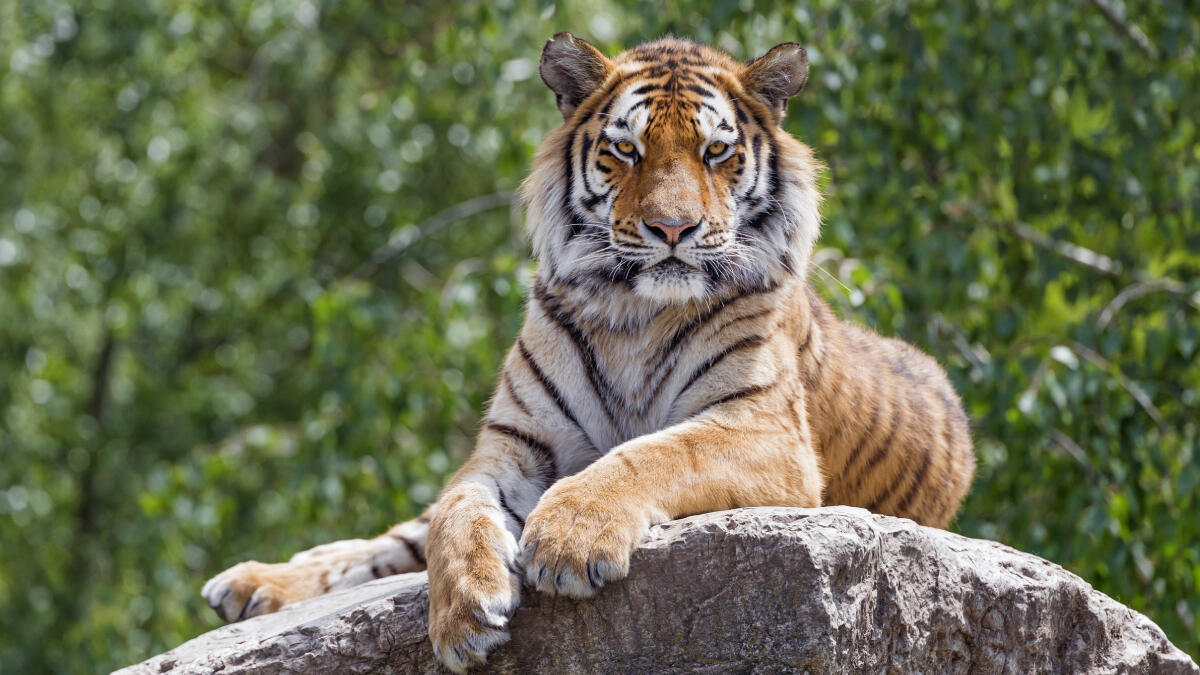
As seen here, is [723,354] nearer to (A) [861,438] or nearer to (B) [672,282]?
(B) [672,282]

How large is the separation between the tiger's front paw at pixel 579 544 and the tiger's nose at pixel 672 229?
2.24 ft

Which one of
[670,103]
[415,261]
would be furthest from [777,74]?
[415,261]

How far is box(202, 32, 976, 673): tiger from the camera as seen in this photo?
2.85 metres

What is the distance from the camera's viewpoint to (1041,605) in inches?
112

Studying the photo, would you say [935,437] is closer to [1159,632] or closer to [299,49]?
[1159,632]

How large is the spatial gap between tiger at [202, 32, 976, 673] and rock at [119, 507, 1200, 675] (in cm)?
12

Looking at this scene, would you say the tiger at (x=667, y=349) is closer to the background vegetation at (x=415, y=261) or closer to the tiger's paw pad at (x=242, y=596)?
the tiger's paw pad at (x=242, y=596)

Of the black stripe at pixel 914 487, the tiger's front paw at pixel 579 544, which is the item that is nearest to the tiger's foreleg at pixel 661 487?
the tiger's front paw at pixel 579 544

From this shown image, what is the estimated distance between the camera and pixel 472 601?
2520 mm

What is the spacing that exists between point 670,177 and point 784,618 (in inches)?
41.8

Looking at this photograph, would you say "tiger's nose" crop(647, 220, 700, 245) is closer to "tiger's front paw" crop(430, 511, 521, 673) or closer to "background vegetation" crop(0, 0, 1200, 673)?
"tiger's front paw" crop(430, 511, 521, 673)

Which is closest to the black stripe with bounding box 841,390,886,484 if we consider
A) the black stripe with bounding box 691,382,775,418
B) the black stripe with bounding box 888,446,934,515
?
the black stripe with bounding box 888,446,934,515

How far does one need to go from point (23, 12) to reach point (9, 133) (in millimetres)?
985

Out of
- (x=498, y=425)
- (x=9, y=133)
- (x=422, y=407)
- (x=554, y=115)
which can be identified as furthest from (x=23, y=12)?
(x=498, y=425)
